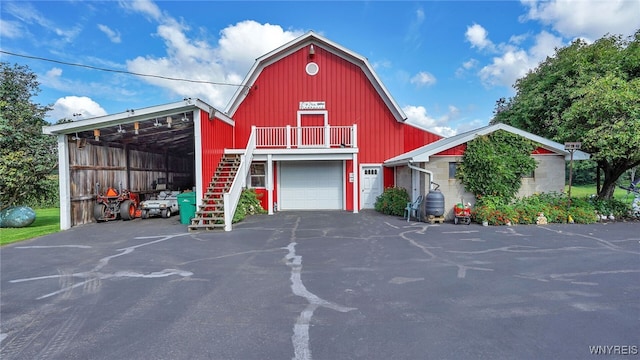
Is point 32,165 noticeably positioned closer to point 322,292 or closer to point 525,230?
point 322,292

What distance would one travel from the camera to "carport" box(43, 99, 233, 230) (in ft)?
32.2

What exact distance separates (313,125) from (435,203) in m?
6.88

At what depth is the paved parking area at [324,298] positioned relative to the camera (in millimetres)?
2875

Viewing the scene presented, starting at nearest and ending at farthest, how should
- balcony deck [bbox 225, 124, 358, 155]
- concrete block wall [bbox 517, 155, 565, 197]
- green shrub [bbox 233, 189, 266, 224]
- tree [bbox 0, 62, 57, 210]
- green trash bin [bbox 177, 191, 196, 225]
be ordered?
green trash bin [bbox 177, 191, 196, 225]
concrete block wall [bbox 517, 155, 565, 197]
green shrub [bbox 233, 189, 266, 224]
tree [bbox 0, 62, 57, 210]
balcony deck [bbox 225, 124, 358, 155]

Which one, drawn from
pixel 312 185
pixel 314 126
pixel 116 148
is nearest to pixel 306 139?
pixel 314 126

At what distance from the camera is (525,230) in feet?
28.4

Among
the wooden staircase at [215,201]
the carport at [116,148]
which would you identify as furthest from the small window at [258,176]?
the carport at [116,148]

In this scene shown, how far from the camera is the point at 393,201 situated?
40.8 feet

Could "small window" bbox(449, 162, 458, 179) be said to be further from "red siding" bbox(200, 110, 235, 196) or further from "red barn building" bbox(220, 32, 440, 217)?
"red siding" bbox(200, 110, 235, 196)

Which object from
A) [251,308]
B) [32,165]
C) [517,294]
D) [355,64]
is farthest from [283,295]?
[32,165]

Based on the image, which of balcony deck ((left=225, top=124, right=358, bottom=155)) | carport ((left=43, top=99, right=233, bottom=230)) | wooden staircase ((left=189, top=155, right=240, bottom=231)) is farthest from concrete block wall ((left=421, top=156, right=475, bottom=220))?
carport ((left=43, top=99, right=233, bottom=230))

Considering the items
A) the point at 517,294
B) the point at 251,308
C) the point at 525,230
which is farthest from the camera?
the point at 525,230

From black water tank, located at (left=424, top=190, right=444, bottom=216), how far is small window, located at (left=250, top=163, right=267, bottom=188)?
7.33 metres

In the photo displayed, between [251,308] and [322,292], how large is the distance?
0.98 meters
